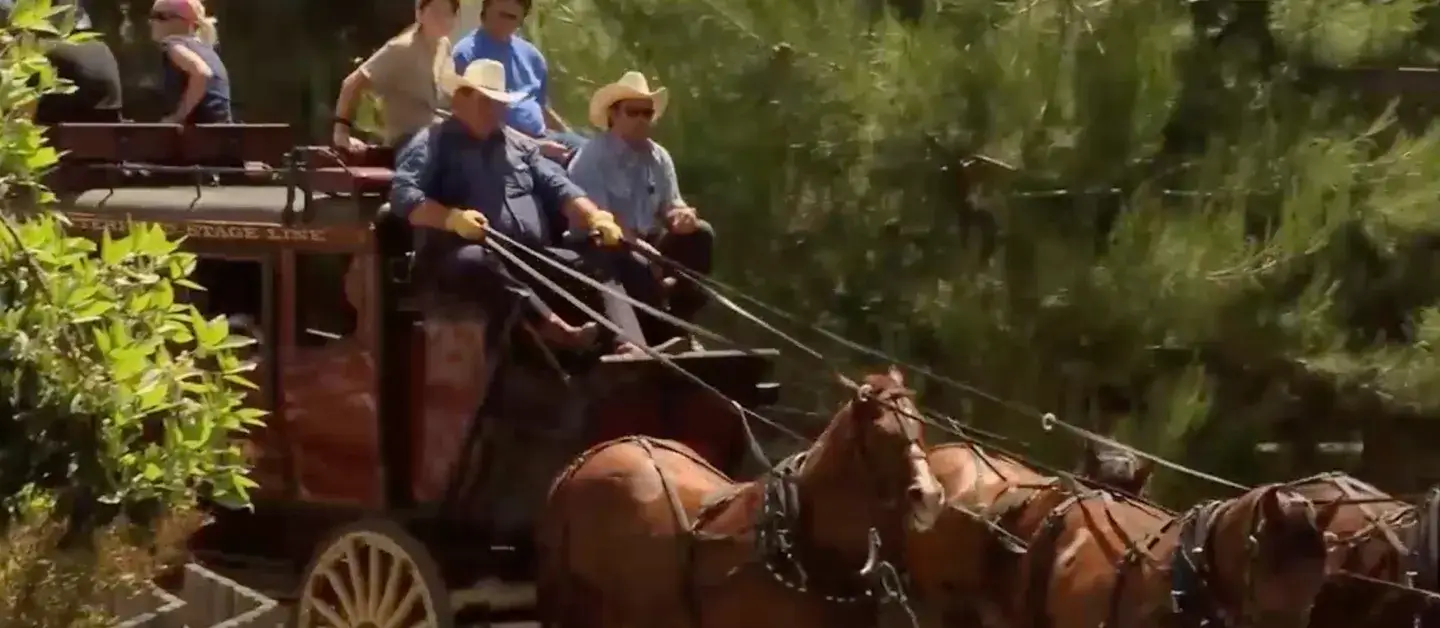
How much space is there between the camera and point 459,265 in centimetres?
570

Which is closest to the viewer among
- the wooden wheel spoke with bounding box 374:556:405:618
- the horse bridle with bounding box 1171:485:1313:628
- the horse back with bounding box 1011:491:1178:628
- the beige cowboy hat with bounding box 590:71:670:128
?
the horse bridle with bounding box 1171:485:1313:628

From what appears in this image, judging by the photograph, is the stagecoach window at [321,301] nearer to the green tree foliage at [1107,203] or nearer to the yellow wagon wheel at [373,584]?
the yellow wagon wheel at [373,584]

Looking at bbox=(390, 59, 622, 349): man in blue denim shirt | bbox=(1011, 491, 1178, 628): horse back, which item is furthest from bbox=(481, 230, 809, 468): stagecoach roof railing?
bbox=(1011, 491, 1178, 628): horse back

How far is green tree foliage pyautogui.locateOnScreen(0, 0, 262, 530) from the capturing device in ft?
10.7

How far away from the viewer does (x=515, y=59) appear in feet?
22.2

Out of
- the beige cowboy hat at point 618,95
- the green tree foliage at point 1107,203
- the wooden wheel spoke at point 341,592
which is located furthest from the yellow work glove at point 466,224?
the green tree foliage at point 1107,203

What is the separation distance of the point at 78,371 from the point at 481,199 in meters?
2.67

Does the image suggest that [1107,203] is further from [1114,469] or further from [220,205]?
[220,205]

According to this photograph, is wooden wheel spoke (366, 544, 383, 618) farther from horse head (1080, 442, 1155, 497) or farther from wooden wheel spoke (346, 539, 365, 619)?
horse head (1080, 442, 1155, 497)

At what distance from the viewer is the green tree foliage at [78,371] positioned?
3271 mm

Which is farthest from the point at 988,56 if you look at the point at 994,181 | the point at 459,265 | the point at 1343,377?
the point at 459,265

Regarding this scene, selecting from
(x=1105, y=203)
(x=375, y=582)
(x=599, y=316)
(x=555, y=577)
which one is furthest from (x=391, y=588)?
(x=1105, y=203)

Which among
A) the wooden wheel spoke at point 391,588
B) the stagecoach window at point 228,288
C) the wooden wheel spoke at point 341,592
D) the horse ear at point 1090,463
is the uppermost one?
the stagecoach window at point 228,288

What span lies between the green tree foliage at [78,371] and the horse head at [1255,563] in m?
2.27
